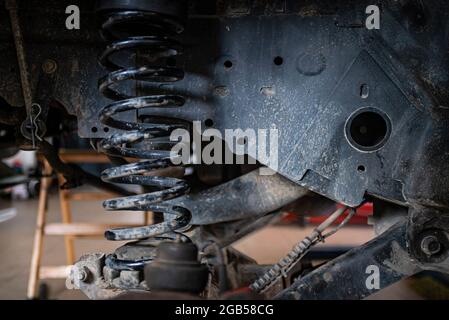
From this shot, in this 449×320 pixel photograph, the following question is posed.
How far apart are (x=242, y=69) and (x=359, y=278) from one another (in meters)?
0.70

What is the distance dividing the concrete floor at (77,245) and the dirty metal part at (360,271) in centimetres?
146

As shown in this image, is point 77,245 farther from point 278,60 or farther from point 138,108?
point 278,60

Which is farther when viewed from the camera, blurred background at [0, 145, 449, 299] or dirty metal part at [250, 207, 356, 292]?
blurred background at [0, 145, 449, 299]

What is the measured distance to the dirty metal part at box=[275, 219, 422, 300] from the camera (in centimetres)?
120

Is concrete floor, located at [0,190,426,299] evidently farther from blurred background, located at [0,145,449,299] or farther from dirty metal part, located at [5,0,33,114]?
dirty metal part, located at [5,0,33,114]

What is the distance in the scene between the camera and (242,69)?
4.04 feet

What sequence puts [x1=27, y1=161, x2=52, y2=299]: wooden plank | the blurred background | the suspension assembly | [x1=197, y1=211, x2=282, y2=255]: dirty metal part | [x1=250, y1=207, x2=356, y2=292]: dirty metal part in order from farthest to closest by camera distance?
the blurred background
[x1=27, y1=161, x2=52, y2=299]: wooden plank
[x1=197, y1=211, x2=282, y2=255]: dirty metal part
[x1=250, y1=207, x2=356, y2=292]: dirty metal part
the suspension assembly

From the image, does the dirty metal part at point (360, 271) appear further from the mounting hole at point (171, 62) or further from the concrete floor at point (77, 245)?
the concrete floor at point (77, 245)

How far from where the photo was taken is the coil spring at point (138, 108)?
1090mm

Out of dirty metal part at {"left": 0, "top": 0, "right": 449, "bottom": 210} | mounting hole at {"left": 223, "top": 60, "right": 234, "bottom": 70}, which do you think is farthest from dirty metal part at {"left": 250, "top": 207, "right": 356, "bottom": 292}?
mounting hole at {"left": 223, "top": 60, "right": 234, "bottom": 70}

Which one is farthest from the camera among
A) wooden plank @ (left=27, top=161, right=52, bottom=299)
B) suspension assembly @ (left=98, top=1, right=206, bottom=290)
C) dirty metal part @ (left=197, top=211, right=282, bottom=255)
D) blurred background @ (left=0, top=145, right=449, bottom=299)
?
blurred background @ (left=0, top=145, right=449, bottom=299)

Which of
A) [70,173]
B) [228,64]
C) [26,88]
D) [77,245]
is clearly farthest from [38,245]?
[228,64]

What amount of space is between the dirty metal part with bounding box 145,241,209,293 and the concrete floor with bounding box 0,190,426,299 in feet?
6.14
